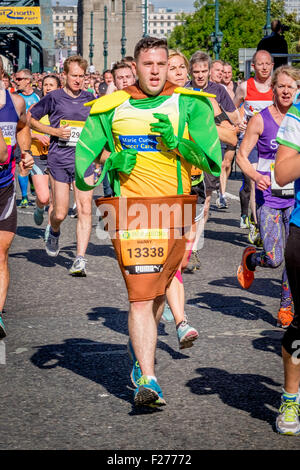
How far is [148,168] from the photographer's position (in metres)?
5.11

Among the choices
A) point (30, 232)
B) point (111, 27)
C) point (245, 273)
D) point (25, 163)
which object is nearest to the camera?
point (25, 163)

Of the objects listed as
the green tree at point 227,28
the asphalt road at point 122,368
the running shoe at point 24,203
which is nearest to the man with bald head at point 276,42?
the running shoe at point 24,203

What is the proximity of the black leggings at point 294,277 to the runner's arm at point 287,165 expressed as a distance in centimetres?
31

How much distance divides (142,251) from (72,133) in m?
4.89

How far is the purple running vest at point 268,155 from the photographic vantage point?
23.8ft

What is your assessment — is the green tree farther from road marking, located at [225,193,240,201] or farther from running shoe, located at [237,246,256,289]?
running shoe, located at [237,246,256,289]

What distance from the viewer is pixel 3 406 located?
4.95 metres

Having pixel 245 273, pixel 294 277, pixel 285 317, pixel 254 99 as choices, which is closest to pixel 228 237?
pixel 254 99

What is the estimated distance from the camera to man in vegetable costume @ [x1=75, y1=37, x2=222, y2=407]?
5008 millimetres

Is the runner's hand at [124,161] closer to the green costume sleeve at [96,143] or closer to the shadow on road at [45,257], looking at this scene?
the green costume sleeve at [96,143]

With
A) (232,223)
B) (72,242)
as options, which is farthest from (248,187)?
(72,242)

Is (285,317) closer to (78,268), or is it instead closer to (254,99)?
→ (78,268)

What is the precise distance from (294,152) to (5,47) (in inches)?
2193
